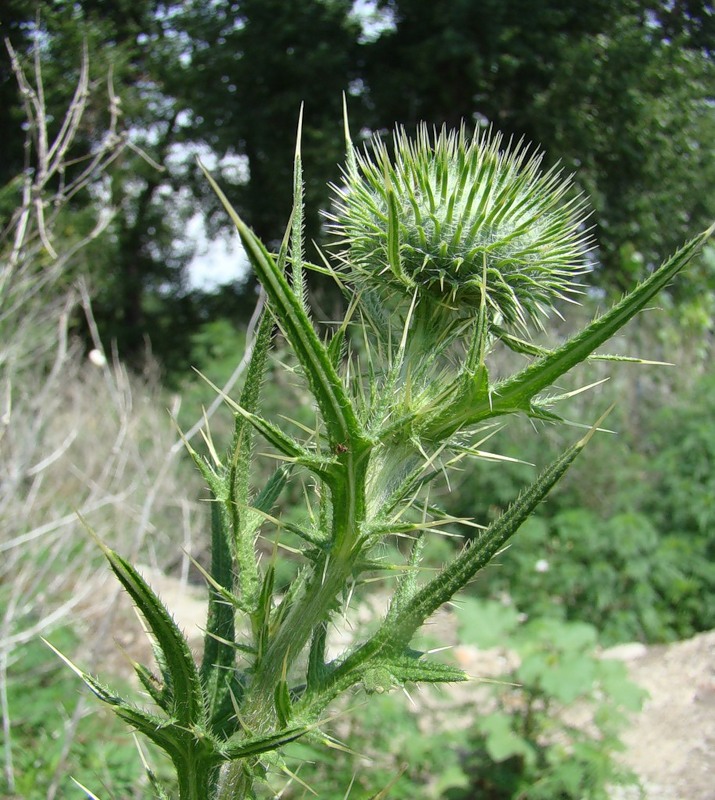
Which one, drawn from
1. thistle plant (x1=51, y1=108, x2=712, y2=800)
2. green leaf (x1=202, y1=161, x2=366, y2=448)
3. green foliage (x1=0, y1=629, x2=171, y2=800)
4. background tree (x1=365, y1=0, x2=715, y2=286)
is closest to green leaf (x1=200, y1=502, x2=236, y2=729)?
thistle plant (x1=51, y1=108, x2=712, y2=800)

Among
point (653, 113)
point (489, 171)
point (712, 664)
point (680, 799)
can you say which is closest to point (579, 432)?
point (712, 664)

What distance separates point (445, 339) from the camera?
118cm

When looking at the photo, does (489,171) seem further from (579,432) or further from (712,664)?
(579,432)

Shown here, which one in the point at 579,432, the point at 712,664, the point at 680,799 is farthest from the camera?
the point at 579,432

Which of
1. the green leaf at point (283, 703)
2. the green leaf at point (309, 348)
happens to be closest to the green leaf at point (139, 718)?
the green leaf at point (283, 703)

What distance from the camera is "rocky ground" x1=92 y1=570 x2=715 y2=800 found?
162 inches

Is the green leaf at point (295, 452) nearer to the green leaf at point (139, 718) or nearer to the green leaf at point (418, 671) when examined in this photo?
the green leaf at point (418, 671)

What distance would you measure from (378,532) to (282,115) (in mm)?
13060

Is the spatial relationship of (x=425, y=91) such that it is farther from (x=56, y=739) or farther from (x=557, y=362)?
(x=557, y=362)

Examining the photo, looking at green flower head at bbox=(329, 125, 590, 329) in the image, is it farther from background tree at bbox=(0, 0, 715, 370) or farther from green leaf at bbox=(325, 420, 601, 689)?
background tree at bbox=(0, 0, 715, 370)

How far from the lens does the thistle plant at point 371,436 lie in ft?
3.01

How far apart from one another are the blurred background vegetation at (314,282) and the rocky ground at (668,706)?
24 cm

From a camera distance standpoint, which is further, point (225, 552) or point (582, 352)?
point (225, 552)

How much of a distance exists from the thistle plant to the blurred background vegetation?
1.48m
